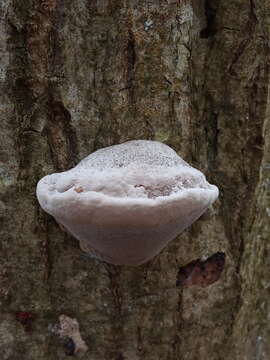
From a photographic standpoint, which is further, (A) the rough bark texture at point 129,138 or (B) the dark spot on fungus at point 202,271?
(B) the dark spot on fungus at point 202,271

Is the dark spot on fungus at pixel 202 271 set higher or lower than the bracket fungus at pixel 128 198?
lower

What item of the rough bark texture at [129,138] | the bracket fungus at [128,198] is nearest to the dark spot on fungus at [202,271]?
the rough bark texture at [129,138]

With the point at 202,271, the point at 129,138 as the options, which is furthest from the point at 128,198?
the point at 202,271

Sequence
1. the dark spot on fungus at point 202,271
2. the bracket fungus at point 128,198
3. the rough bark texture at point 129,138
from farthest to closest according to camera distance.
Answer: the dark spot on fungus at point 202,271
the rough bark texture at point 129,138
the bracket fungus at point 128,198

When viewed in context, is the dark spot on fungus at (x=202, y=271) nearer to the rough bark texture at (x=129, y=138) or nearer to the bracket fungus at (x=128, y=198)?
the rough bark texture at (x=129, y=138)

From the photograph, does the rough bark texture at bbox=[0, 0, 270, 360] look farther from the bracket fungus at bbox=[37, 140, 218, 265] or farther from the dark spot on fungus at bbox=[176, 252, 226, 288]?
the bracket fungus at bbox=[37, 140, 218, 265]

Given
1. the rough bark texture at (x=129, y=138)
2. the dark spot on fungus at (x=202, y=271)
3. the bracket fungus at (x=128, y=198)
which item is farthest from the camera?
the dark spot on fungus at (x=202, y=271)

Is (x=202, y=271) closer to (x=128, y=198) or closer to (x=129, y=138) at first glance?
(x=129, y=138)
